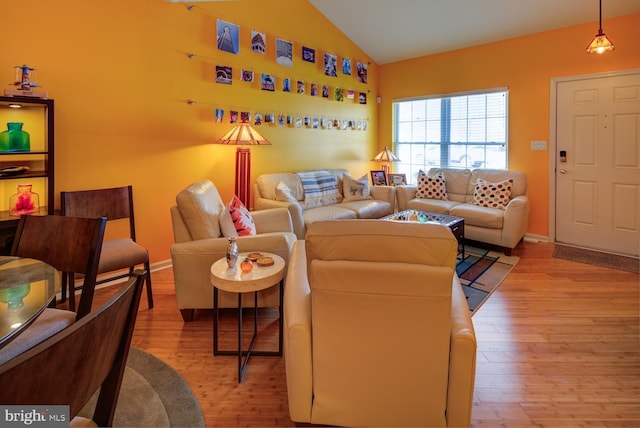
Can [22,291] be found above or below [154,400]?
above

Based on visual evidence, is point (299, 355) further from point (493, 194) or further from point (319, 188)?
point (493, 194)

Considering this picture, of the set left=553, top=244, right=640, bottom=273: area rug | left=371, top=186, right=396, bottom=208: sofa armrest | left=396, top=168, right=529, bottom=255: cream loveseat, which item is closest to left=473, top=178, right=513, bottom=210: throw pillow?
left=396, top=168, right=529, bottom=255: cream loveseat

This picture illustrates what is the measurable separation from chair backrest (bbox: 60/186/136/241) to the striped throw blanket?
2025 millimetres

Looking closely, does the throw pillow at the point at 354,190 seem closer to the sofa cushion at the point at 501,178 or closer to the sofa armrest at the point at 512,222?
the sofa cushion at the point at 501,178

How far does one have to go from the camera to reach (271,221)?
3357 millimetres

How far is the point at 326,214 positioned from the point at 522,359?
244cm

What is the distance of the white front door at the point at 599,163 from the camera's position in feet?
13.2

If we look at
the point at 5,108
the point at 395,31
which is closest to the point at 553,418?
the point at 5,108

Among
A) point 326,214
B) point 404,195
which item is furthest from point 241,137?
point 404,195

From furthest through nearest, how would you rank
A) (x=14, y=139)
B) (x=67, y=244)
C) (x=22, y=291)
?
(x=14, y=139)
(x=67, y=244)
(x=22, y=291)

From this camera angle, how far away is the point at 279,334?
Result: 2.33 m

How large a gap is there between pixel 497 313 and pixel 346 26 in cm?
429

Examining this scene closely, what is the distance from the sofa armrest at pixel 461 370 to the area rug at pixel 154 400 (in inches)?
43.3

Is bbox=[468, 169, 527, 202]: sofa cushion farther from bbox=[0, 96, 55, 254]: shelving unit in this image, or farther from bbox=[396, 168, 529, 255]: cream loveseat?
bbox=[0, 96, 55, 254]: shelving unit
